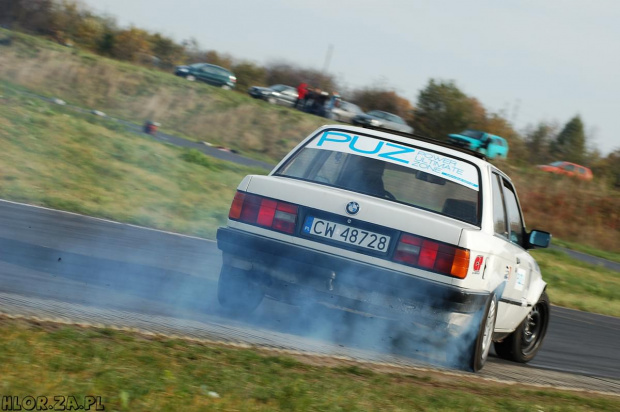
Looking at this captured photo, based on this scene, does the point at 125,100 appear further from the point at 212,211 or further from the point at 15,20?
the point at 212,211

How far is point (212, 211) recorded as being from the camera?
13703 mm

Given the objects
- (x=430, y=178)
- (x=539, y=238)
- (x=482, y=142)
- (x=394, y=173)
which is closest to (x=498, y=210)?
(x=430, y=178)

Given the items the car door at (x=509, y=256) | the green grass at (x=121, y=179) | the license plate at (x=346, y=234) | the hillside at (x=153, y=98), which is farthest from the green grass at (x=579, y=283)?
the hillside at (x=153, y=98)

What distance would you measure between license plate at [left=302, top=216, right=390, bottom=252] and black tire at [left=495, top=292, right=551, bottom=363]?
2.35 m

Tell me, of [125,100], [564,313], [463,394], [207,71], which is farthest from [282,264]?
[207,71]

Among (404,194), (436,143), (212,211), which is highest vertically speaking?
(436,143)

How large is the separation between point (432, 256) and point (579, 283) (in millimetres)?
12149

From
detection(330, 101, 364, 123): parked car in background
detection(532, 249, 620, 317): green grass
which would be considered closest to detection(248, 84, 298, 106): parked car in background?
detection(330, 101, 364, 123): parked car in background

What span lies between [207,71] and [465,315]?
39551mm

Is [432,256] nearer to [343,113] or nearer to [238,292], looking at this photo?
[238,292]

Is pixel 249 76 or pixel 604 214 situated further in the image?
pixel 249 76

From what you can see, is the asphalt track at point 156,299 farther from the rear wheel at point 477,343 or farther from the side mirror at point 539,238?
the side mirror at point 539,238

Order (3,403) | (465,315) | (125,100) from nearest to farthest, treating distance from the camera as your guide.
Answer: (3,403) → (465,315) → (125,100)

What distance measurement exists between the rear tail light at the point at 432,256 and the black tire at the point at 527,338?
214cm
